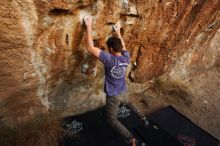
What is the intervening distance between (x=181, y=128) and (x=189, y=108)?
76 cm

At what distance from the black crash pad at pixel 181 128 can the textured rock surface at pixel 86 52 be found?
0.43 meters

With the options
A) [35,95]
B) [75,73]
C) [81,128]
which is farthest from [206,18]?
[35,95]

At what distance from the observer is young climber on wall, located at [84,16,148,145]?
9.81ft

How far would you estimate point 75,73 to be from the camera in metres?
3.54

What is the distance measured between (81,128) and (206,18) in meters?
2.63

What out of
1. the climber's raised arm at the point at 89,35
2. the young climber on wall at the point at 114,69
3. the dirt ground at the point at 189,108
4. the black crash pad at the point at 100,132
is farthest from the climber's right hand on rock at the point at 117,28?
the dirt ground at the point at 189,108

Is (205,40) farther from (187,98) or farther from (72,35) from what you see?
(72,35)

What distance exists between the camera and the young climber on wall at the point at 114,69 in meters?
2.99

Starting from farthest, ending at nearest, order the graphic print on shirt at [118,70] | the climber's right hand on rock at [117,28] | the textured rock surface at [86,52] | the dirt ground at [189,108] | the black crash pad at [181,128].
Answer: the dirt ground at [189,108] < the black crash pad at [181,128] < the climber's right hand on rock at [117,28] < the graphic print on shirt at [118,70] < the textured rock surface at [86,52]

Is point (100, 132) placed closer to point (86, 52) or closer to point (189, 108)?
point (86, 52)

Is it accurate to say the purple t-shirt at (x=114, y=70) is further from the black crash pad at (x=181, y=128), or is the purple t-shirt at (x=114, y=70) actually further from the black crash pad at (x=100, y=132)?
the black crash pad at (x=181, y=128)

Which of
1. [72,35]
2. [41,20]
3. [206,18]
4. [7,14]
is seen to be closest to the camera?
[7,14]

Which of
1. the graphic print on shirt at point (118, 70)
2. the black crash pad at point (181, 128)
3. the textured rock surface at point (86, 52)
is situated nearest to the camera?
the textured rock surface at point (86, 52)

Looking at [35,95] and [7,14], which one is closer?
[7,14]
